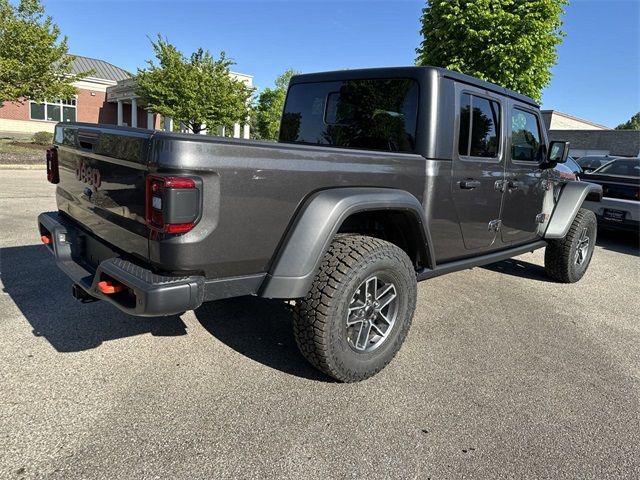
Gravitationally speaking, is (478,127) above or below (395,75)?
below

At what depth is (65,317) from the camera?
339 centimetres

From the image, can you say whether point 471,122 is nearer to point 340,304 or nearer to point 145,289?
point 340,304

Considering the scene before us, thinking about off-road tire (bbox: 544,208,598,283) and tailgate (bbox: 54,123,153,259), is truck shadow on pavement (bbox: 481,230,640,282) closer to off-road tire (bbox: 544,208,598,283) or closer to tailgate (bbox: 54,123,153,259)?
off-road tire (bbox: 544,208,598,283)

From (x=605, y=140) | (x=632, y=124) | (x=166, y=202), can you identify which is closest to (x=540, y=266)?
(x=166, y=202)

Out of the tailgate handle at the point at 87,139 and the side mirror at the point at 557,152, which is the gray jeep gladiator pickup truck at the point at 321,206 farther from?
the side mirror at the point at 557,152

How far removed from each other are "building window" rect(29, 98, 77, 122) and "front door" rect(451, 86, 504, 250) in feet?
112

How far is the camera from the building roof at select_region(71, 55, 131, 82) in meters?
36.0

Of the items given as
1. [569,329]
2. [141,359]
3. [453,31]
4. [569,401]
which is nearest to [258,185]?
[141,359]

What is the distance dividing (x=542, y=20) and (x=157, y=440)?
11092 millimetres

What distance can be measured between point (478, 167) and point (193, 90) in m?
20.2

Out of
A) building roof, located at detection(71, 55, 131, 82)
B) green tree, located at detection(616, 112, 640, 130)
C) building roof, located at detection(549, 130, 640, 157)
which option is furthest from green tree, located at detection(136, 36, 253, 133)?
green tree, located at detection(616, 112, 640, 130)

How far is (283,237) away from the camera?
237 centimetres

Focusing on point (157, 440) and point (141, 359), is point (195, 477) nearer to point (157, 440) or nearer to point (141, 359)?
point (157, 440)

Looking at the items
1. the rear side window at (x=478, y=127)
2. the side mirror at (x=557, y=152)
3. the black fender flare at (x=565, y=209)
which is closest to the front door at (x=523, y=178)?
the side mirror at (x=557, y=152)
